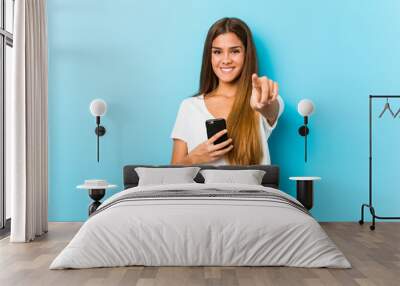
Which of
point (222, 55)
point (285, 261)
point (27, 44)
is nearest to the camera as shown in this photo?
point (285, 261)

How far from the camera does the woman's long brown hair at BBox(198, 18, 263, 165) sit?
22.1ft

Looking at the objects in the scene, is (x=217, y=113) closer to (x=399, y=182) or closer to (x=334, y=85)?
(x=334, y=85)

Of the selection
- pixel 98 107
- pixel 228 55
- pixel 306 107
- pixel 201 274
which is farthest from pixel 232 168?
pixel 201 274

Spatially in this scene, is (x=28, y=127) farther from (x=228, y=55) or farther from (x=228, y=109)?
(x=228, y=55)

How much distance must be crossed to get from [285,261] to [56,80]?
3.90m

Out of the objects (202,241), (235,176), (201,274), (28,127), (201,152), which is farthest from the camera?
(201,152)

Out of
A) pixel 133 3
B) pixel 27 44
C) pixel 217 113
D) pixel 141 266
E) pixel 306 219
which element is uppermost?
pixel 133 3

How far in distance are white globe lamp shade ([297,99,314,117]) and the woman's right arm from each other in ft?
2.93

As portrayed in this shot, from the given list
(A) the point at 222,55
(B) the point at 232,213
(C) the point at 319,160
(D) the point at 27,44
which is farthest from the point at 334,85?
(D) the point at 27,44

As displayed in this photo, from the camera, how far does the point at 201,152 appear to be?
6.73m

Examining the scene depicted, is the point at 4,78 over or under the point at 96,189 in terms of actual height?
over

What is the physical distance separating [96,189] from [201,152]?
1.29 meters

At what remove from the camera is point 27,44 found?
5.77 m

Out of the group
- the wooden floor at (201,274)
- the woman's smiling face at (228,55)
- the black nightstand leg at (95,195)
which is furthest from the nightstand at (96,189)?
the woman's smiling face at (228,55)
